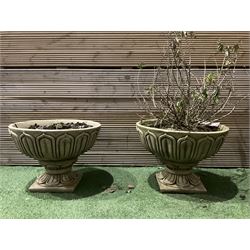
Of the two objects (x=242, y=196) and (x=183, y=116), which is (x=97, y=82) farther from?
(x=242, y=196)

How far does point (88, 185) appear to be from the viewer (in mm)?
1894

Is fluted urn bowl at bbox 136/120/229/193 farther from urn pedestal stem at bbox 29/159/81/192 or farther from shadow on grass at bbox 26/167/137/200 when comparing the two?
urn pedestal stem at bbox 29/159/81/192

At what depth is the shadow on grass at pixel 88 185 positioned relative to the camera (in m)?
1.73

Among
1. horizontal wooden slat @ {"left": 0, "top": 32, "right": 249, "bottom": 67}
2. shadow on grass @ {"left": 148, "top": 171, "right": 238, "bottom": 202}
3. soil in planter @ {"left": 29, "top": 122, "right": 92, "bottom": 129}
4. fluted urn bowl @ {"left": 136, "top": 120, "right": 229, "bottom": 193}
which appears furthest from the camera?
horizontal wooden slat @ {"left": 0, "top": 32, "right": 249, "bottom": 67}

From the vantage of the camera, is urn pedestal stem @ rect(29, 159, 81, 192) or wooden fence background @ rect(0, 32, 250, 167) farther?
wooden fence background @ rect(0, 32, 250, 167)

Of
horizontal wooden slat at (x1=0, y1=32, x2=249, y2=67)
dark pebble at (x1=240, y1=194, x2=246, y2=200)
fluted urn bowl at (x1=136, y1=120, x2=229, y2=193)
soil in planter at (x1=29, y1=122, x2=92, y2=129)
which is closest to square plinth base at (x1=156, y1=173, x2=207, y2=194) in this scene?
fluted urn bowl at (x1=136, y1=120, x2=229, y2=193)

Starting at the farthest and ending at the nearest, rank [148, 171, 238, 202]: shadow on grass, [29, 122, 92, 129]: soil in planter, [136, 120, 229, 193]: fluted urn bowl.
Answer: [29, 122, 92, 129]: soil in planter → [148, 171, 238, 202]: shadow on grass → [136, 120, 229, 193]: fluted urn bowl

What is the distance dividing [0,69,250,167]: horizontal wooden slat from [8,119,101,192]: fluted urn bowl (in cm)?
32

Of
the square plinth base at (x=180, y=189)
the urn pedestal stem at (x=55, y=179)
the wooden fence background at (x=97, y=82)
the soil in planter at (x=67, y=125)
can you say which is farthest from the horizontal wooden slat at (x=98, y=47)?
the square plinth base at (x=180, y=189)

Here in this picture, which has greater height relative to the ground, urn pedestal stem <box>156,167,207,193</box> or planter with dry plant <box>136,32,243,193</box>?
planter with dry plant <box>136,32,243,193</box>

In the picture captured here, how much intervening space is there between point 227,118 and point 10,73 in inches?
65.4

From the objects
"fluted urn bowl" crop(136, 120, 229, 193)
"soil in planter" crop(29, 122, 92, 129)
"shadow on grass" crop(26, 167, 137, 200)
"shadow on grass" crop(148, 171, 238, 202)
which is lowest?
"shadow on grass" crop(148, 171, 238, 202)

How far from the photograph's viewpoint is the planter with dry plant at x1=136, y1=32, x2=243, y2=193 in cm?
163

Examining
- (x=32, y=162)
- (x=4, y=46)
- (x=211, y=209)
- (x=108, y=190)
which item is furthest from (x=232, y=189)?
(x=4, y=46)
